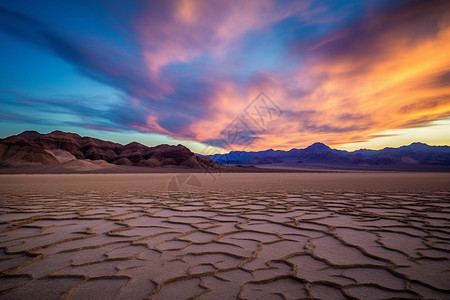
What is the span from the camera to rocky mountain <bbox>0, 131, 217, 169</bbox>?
30.0 m

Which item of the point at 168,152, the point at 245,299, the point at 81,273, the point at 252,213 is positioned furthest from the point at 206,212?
the point at 168,152

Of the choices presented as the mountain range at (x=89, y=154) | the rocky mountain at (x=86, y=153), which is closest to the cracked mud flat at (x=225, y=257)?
the mountain range at (x=89, y=154)

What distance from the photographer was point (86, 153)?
59.9m

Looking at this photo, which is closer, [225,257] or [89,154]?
[225,257]

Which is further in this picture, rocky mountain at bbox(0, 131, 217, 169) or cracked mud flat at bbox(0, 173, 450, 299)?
rocky mountain at bbox(0, 131, 217, 169)

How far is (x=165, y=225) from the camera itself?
2717 mm

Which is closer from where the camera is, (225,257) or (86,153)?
(225,257)

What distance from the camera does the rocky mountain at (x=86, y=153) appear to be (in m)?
30.0

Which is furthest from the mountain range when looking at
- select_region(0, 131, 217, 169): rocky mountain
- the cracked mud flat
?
the cracked mud flat

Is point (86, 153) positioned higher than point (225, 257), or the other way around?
point (86, 153)

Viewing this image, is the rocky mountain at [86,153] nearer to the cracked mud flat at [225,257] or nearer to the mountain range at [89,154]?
the mountain range at [89,154]

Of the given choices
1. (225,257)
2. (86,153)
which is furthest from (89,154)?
(225,257)

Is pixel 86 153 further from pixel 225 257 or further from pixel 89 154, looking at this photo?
pixel 225 257

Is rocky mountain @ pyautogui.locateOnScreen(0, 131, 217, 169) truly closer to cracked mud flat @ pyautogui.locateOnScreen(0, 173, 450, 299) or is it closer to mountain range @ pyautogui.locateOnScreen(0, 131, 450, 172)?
mountain range @ pyautogui.locateOnScreen(0, 131, 450, 172)
